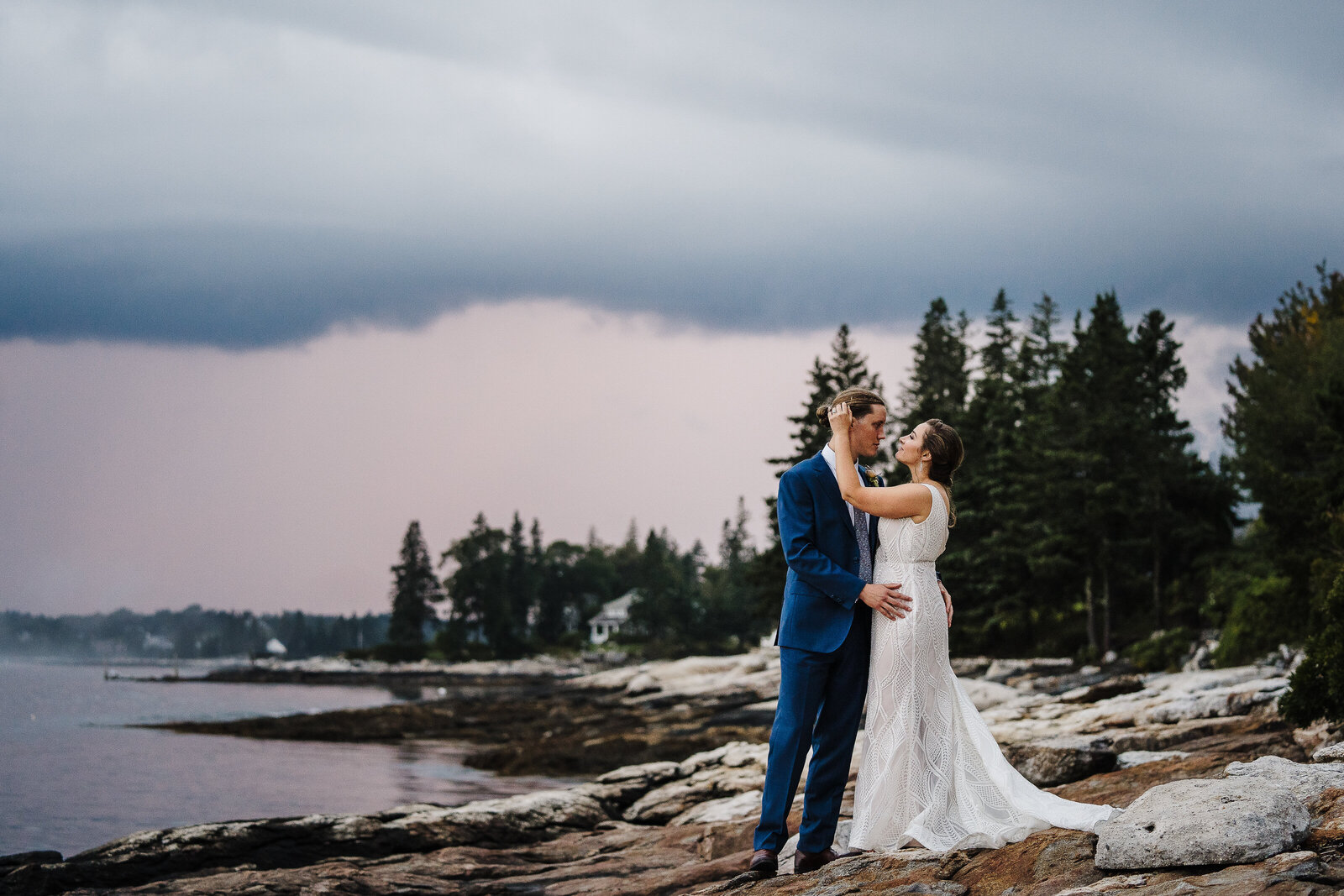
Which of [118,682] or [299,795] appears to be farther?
[118,682]

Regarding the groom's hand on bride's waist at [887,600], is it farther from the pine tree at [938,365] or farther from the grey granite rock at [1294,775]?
the pine tree at [938,365]

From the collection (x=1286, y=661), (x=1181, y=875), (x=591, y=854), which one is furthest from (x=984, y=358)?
(x=1181, y=875)

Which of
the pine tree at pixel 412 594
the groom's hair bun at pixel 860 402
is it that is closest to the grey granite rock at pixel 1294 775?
the groom's hair bun at pixel 860 402

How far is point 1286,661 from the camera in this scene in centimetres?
1914

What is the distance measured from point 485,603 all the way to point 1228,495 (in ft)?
230

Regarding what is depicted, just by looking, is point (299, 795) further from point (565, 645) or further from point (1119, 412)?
point (565, 645)

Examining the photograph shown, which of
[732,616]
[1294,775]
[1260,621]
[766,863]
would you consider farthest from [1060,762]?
[732,616]

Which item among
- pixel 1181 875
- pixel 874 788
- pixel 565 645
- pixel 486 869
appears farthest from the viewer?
pixel 565 645

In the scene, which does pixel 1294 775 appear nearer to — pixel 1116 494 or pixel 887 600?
pixel 887 600

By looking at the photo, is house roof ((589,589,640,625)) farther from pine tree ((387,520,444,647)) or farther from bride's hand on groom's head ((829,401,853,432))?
bride's hand on groom's head ((829,401,853,432))

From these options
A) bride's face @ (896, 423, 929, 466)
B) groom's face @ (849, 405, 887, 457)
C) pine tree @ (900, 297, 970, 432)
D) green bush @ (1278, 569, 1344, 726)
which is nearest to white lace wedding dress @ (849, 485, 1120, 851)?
bride's face @ (896, 423, 929, 466)

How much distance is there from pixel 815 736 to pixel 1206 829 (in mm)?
2231

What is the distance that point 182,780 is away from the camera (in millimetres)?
23875

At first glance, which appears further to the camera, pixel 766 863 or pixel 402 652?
pixel 402 652
